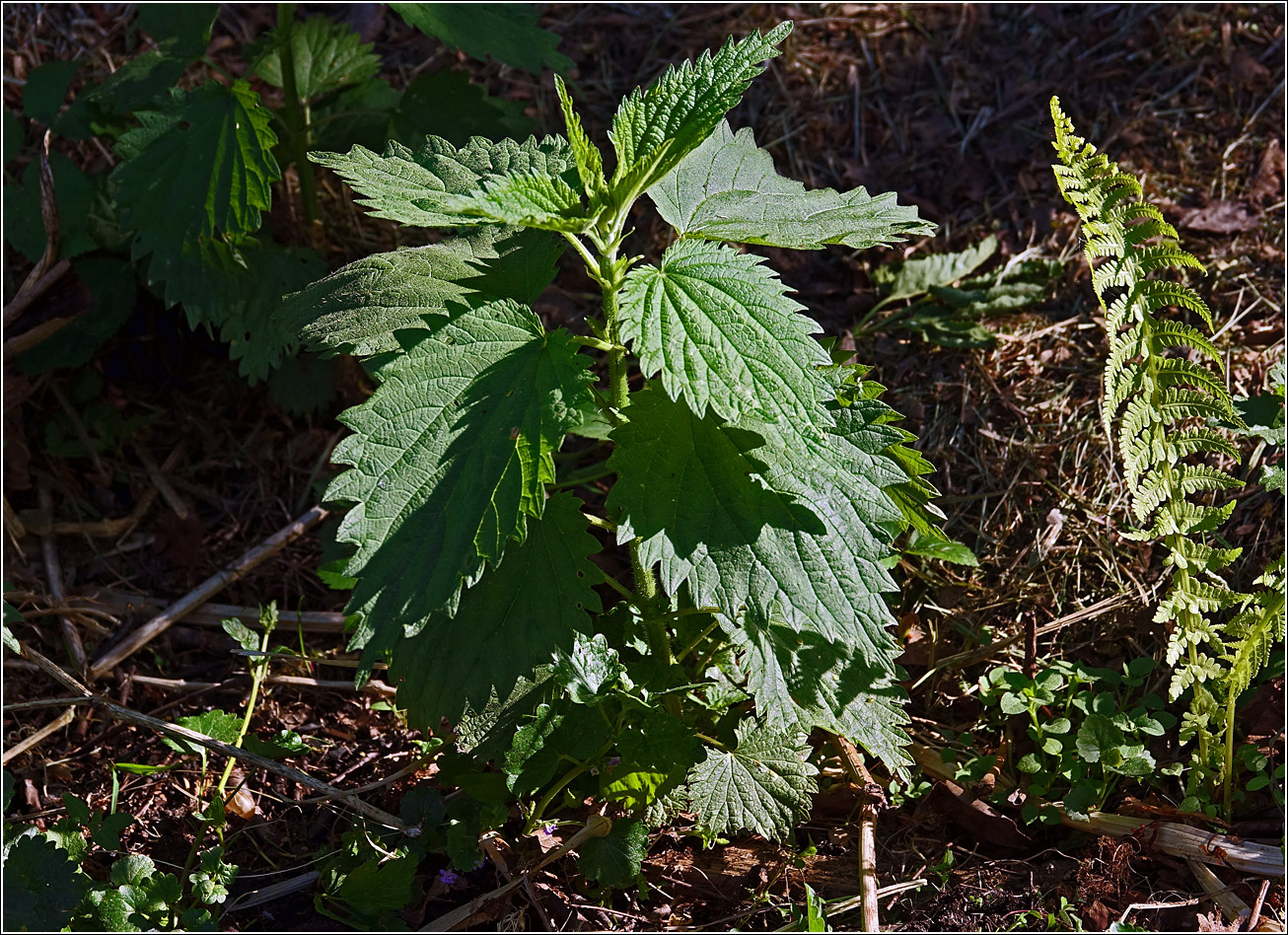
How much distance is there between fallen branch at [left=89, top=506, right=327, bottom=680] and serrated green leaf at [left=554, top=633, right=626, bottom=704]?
1313mm

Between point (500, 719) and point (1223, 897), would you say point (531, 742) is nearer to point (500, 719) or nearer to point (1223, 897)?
point (500, 719)

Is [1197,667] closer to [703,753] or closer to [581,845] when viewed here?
[703,753]

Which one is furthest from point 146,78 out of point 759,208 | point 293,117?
point 759,208

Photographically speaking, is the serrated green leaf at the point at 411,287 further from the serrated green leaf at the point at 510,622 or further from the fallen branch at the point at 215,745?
the fallen branch at the point at 215,745

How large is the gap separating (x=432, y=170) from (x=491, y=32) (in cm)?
121

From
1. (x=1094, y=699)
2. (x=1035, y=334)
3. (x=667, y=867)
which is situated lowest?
(x=667, y=867)

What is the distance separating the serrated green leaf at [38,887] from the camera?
1.97 metres

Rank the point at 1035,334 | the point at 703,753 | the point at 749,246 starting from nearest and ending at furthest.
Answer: the point at 703,753, the point at 1035,334, the point at 749,246

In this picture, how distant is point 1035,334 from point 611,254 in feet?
5.48

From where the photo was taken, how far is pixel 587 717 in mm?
2143

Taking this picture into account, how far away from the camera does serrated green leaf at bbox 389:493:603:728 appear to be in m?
1.88

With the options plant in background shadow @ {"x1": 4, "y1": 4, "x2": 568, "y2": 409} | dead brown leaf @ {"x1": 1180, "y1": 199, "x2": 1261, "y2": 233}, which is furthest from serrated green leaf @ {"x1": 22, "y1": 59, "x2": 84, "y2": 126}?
dead brown leaf @ {"x1": 1180, "y1": 199, "x2": 1261, "y2": 233}

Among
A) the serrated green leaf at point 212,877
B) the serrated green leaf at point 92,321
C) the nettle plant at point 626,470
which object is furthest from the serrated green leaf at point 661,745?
the serrated green leaf at point 92,321

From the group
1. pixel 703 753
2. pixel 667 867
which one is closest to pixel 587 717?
pixel 703 753
